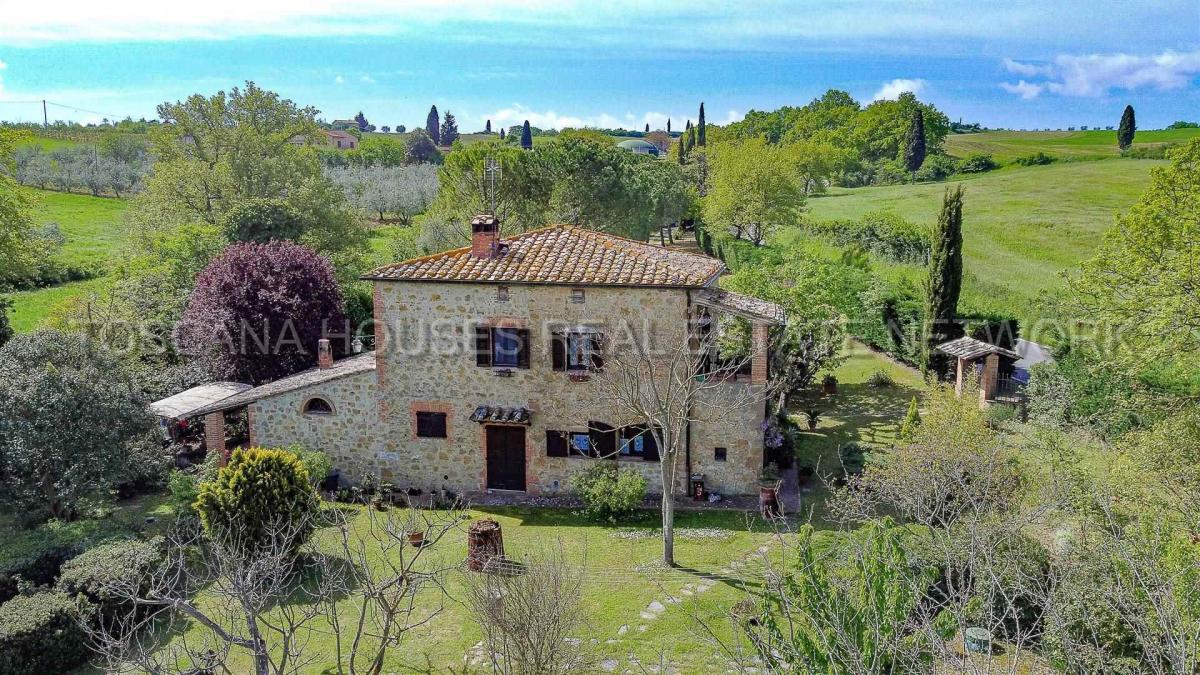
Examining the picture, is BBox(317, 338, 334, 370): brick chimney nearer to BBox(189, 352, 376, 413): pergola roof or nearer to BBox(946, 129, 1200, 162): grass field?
BBox(189, 352, 376, 413): pergola roof

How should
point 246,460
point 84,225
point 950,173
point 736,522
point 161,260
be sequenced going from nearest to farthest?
point 246,460 < point 736,522 < point 161,260 < point 84,225 < point 950,173

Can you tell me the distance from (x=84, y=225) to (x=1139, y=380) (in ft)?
234

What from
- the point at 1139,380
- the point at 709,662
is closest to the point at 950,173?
the point at 1139,380

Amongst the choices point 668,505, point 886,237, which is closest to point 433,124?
point 886,237

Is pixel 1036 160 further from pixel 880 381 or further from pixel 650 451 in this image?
pixel 650 451

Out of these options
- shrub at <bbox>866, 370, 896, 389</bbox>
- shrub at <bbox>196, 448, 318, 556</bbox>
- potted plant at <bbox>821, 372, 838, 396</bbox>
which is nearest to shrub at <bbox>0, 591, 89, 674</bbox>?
shrub at <bbox>196, 448, 318, 556</bbox>

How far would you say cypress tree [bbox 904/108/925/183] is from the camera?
9650 cm

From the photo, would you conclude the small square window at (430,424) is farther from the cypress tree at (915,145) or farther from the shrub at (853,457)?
the cypress tree at (915,145)

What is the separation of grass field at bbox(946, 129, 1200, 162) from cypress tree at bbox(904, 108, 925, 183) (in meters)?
6.92

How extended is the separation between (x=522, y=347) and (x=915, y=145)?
88681 mm

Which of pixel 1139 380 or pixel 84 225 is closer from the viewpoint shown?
pixel 1139 380

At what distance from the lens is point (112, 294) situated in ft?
98.3

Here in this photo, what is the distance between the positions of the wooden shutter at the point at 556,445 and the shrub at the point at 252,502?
639 cm

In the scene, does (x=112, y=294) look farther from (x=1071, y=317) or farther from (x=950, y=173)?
(x=950, y=173)
